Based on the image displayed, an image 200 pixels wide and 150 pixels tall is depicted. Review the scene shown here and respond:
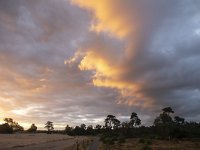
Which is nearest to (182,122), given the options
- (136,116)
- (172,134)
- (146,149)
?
(136,116)

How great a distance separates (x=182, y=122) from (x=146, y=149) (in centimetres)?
11295

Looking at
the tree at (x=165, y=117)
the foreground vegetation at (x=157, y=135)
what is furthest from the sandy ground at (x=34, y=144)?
the tree at (x=165, y=117)

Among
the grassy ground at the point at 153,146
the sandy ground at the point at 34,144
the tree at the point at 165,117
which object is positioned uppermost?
the tree at the point at 165,117

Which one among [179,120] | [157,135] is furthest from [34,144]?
[179,120]

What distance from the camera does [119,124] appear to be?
194 meters

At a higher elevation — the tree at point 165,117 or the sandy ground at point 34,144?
the tree at point 165,117

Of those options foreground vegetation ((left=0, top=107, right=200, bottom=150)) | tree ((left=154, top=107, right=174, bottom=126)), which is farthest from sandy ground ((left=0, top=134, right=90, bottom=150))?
tree ((left=154, top=107, right=174, bottom=126))

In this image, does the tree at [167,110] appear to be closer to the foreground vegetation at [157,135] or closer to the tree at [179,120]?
the foreground vegetation at [157,135]

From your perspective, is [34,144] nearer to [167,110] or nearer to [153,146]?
[153,146]

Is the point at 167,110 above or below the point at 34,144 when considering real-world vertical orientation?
above

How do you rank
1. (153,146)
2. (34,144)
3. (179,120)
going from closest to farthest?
(153,146) < (34,144) < (179,120)

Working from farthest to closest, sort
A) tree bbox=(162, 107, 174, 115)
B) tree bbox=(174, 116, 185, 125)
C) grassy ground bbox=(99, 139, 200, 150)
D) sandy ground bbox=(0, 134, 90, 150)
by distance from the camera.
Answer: tree bbox=(174, 116, 185, 125) < tree bbox=(162, 107, 174, 115) < sandy ground bbox=(0, 134, 90, 150) < grassy ground bbox=(99, 139, 200, 150)

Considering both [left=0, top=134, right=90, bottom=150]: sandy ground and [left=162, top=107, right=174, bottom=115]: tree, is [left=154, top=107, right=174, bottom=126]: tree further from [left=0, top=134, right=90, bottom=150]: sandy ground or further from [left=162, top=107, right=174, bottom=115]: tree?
[left=0, top=134, right=90, bottom=150]: sandy ground

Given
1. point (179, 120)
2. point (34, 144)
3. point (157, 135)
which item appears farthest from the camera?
point (179, 120)
